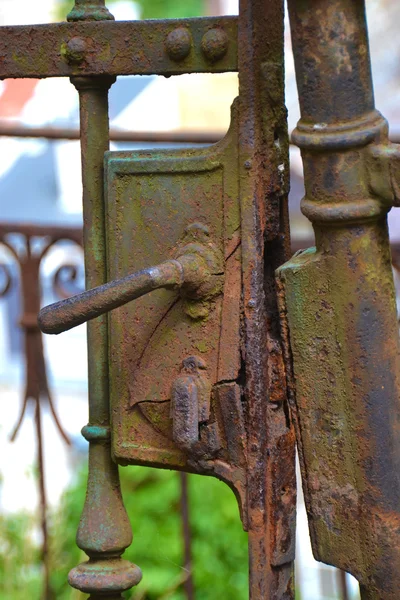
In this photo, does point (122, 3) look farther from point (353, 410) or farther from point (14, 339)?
point (353, 410)

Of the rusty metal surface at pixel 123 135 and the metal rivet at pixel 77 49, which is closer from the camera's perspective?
the metal rivet at pixel 77 49

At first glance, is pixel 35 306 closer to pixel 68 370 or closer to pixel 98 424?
pixel 98 424

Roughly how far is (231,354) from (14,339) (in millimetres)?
5256

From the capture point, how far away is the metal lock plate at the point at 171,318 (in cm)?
83

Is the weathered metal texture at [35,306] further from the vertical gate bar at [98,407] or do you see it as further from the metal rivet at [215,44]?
the metal rivet at [215,44]

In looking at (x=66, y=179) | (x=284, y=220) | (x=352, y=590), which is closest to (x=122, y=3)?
(x=66, y=179)

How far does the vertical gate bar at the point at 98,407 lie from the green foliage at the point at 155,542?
1241 millimetres

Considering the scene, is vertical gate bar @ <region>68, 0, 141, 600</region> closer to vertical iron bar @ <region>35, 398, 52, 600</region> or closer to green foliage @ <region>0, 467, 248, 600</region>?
vertical iron bar @ <region>35, 398, 52, 600</region>

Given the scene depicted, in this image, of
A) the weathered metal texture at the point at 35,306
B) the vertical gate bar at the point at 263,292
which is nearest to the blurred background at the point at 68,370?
the weathered metal texture at the point at 35,306

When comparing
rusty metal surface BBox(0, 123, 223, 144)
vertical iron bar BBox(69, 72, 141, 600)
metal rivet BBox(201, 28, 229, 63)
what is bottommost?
vertical iron bar BBox(69, 72, 141, 600)

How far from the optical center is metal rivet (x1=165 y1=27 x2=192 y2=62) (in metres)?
0.85


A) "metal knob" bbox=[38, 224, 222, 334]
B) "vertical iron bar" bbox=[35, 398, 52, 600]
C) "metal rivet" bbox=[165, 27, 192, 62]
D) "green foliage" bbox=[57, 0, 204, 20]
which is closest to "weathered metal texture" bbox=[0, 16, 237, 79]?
"metal rivet" bbox=[165, 27, 192, 62]

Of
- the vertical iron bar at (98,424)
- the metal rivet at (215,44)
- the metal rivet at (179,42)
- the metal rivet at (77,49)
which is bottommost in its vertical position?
the vertical iron bar at (98,424)

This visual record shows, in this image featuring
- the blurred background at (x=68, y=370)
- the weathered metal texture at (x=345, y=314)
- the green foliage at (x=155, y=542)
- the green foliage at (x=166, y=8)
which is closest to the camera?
the weathered metal texture at (x=345, y=314)
